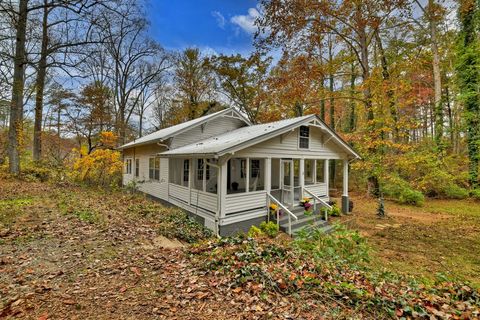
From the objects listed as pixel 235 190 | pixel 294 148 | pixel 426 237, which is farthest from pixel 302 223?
pixel 426 237

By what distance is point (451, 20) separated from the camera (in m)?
16.5

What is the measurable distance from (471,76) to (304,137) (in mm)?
12213

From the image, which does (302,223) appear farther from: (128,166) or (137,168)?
(128,166)

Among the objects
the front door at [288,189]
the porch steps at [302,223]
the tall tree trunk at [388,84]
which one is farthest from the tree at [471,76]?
the front door at [288,189]

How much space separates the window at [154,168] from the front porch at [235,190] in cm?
169

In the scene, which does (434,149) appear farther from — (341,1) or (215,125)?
(215,125)

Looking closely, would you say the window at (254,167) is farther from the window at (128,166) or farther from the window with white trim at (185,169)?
the window at (128,166)

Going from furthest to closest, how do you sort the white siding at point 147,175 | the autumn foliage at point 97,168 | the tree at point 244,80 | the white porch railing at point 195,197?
the tree at point 244,80
the autumn foliage at point 97,168
the white siding at point 147,175
the white porch railing at point 195,197

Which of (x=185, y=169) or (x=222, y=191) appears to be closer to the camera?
(x=222, y=191)

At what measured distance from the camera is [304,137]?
38.2 feet

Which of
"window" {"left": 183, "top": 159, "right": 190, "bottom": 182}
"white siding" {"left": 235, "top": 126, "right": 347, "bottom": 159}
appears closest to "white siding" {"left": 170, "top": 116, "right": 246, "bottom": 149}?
"window" {"left": 183, "top": 159, "right": 190, "bottom": 182}

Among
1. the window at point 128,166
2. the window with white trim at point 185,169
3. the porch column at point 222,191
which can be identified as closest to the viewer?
the porch column at point 222,191

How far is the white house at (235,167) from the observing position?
28.9ft

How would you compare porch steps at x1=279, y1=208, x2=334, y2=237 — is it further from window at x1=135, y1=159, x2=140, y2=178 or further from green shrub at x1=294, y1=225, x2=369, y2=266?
window at x1=135, y1=159, x2=140, y2=178
